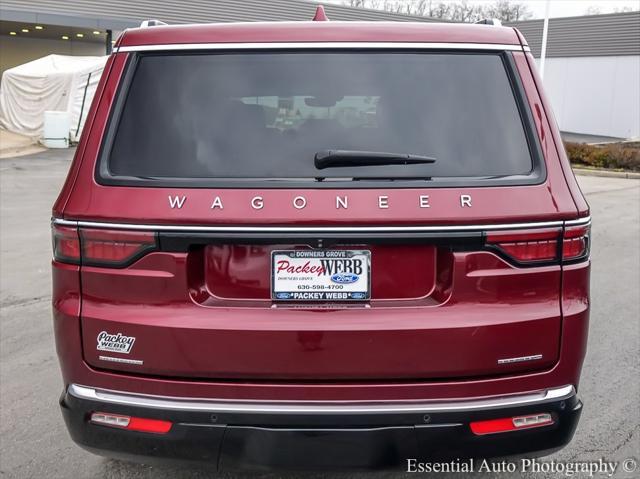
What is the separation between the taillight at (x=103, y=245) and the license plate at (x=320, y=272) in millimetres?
466

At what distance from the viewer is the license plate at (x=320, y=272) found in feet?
7.68


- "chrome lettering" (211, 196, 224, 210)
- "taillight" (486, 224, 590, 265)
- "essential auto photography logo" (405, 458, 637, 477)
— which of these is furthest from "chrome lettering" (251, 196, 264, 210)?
"essential auto photography logo" (405, 458, 637, 477)

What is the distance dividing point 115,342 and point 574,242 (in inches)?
68.5

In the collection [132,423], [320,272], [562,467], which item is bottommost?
[562,467]

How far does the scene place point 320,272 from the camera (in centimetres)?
235

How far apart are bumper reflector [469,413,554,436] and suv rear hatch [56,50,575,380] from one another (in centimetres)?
18

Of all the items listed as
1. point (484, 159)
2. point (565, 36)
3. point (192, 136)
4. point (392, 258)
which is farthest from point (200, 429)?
point (565, 36)

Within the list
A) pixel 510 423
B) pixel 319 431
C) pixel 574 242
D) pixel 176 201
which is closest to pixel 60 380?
pixel 176 201

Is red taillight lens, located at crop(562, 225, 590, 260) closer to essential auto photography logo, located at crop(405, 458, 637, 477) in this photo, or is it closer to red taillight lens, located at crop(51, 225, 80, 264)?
essential auto photography logo, located at crop(405, 458, 637, 477)

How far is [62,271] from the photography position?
2.45 metres

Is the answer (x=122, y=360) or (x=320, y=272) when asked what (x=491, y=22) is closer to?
(x=320, y=272)

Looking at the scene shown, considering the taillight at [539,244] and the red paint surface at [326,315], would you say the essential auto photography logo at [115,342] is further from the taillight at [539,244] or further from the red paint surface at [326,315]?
the taillight at [539,244]

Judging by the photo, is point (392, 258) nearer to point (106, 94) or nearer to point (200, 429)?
point (200, 429)

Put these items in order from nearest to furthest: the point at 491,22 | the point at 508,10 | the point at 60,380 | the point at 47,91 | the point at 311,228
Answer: the point at 311,228
the point at 491,22
the point at 60,380
the point at 47,91
the point at 508,10
